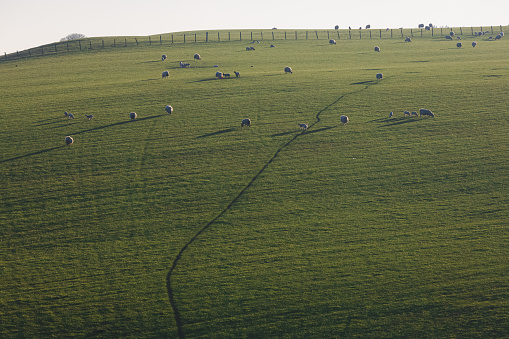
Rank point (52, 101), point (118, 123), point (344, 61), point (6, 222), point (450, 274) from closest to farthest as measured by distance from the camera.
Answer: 1. point (450, 274)
2. point (6, 222)
3. point (118, 123)
4. point (52, 101)
5. point (344, 61)

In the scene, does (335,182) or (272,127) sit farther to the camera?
(272,127)

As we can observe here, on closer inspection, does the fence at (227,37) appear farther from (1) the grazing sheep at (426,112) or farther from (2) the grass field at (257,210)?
(1) the grazing sheep at (426,112)

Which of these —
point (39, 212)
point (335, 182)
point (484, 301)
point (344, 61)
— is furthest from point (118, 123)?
point (344, 61)

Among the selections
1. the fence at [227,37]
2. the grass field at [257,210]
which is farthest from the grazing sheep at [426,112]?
the fence at [227,37]

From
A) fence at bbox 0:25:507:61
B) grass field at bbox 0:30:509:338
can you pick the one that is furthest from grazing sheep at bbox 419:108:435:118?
fence at bbox 0:25:507:61

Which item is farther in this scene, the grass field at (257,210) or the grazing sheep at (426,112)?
the grazing sheep at (426,112)

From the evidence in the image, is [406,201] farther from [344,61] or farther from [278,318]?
[344,61]
